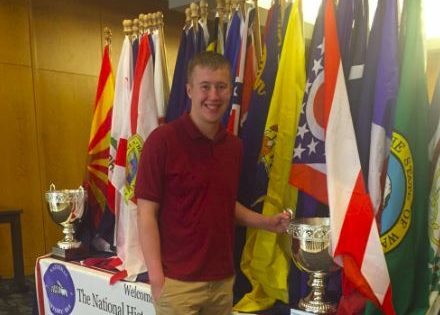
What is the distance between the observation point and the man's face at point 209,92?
137 centimetres

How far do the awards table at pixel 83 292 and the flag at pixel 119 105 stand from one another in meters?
0.28

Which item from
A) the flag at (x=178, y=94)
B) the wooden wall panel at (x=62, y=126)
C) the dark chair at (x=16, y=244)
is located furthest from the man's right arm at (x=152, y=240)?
the wooden wall panel at (x=62, y=126)

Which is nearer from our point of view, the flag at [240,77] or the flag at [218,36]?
the flag at [240,77]

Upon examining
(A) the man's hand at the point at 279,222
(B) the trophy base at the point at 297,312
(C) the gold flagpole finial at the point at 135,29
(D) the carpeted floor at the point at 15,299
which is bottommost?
(D) the carpeted floor at the point at 15,299

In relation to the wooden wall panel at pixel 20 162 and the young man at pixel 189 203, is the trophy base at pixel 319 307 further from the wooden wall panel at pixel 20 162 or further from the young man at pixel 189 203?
the wooden wall panel at pixel 20 162

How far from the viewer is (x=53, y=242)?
164 inches

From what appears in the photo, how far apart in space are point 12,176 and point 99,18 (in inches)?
67.9

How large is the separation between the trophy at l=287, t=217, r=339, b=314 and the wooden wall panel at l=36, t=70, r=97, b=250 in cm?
315

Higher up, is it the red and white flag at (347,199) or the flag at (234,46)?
the flag at (234,46)

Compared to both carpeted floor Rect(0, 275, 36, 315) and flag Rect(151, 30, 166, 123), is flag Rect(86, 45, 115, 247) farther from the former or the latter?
carpeted floor Rect(0, 275, 36, 315)

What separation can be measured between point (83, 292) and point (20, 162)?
85.6 inches

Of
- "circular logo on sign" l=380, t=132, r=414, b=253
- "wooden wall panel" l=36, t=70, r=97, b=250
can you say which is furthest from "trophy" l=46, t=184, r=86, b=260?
"wooden wall panel" l=36, t=70, r=97, b=250

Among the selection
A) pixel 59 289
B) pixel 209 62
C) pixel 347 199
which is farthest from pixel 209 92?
pixel 59 289

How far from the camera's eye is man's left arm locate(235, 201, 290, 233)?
157 cm
